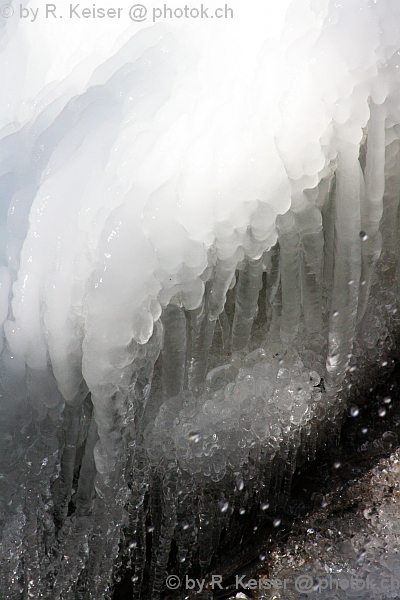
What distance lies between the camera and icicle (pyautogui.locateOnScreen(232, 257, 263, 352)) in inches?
44.8

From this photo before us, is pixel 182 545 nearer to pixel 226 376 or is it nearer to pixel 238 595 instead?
pixel 238 595

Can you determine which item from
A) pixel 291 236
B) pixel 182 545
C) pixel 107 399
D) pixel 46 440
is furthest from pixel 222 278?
pixel 182 545

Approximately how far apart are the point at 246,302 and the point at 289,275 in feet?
0.26

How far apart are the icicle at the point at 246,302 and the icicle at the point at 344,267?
0.14 m

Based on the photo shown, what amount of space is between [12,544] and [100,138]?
67 cm

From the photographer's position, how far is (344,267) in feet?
3.89

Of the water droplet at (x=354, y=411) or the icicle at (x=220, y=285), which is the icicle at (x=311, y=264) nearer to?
the icicle at (x=220, y=285)

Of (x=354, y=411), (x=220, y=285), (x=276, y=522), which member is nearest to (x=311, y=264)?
(x=220, y=285)

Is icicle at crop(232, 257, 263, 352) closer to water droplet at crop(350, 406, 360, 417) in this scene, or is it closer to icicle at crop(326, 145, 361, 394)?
icicle at crop(326, 145, 361, 394)

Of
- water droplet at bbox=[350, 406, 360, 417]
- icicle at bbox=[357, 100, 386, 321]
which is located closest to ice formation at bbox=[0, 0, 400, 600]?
icicle at bbox=[357, 100, 386, 321]

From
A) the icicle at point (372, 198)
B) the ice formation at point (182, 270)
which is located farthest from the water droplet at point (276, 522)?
the icicle at point (372, 198)

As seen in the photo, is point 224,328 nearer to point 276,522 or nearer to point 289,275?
point 289,275

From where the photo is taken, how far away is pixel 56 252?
3.55ft

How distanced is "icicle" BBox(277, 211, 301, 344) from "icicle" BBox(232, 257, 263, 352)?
0.04m
